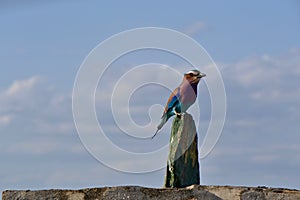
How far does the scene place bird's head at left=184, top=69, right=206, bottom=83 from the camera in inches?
277

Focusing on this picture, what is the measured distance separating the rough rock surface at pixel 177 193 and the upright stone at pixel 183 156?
0.78m

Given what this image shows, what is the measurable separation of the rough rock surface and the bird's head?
1703 mm

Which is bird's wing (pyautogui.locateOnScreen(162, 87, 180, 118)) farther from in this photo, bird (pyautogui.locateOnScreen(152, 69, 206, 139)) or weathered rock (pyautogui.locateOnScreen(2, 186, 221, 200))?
weathered rock (pyautogui.locateOnScreen(2, 186, 221, 200))

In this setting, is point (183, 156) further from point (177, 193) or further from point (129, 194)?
point (129, 194)

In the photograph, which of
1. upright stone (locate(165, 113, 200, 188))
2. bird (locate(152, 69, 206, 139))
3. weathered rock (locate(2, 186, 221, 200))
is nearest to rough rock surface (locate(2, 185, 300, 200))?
weathered rock (locate(2, 186, 221, 200))

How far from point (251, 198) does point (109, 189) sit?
1345mm

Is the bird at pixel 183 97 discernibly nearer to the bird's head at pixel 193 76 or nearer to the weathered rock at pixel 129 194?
the bird's head at pixel 193 76

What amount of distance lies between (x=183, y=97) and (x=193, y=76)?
293mm

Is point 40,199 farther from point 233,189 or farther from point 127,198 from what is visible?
point 233,189

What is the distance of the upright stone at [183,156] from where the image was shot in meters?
6.55

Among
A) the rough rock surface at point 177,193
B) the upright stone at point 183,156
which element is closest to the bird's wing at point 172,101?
the upright stone at point 183,156

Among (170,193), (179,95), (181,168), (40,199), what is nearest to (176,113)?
(179,95)

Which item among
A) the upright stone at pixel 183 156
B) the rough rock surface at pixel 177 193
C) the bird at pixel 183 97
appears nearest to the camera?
the rough rock surface at pixel 177 193

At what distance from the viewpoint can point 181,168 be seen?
260 inches
